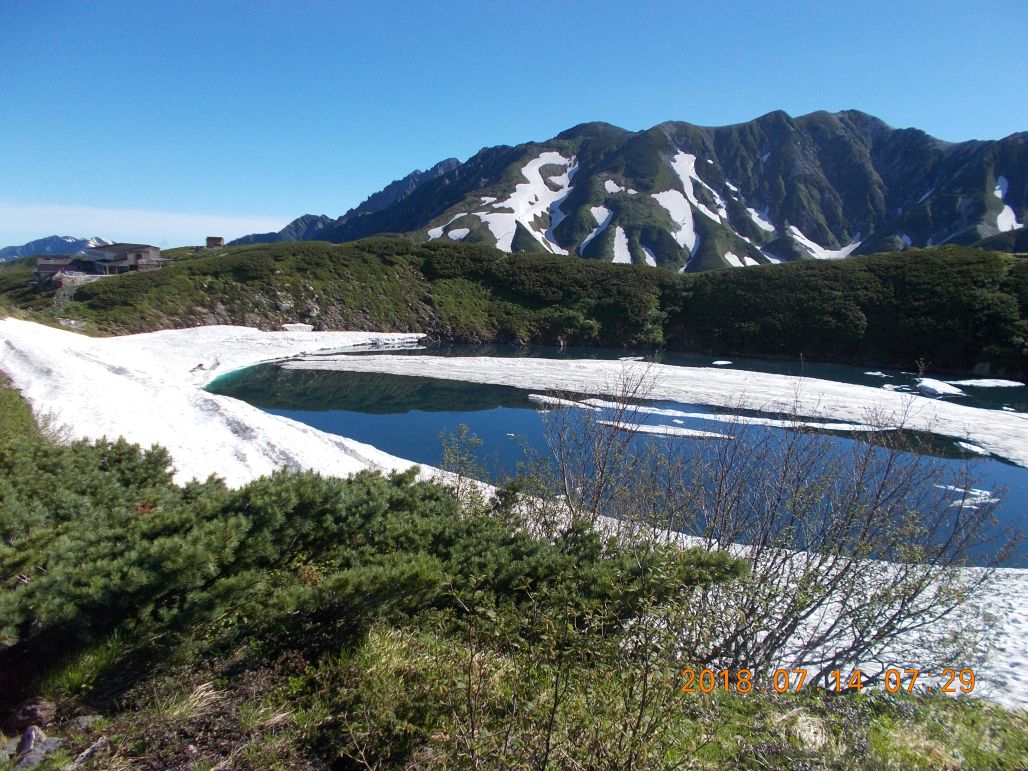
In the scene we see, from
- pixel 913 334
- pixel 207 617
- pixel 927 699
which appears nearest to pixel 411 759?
pixel 207 617

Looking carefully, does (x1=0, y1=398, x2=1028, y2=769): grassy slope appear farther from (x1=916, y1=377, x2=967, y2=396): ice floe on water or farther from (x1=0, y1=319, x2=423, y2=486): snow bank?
(x1=916, y1=377, x2=967, y2=396): ice floe on water

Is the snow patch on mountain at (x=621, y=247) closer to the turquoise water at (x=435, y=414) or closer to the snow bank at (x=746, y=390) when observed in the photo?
the snow bank at (x=746, y=390)

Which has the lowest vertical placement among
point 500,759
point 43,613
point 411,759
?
point 411,759

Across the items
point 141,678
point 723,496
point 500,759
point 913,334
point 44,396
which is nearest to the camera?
point 500,759

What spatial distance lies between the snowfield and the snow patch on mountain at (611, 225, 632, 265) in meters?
106

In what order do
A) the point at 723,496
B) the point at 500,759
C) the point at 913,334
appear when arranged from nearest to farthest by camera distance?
the point at 500,759
the point at 723,496
the point at 913,334

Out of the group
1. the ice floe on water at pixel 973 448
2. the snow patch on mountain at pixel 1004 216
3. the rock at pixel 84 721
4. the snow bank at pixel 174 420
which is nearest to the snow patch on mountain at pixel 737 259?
the snow patch on mountain at pixel 1004 216

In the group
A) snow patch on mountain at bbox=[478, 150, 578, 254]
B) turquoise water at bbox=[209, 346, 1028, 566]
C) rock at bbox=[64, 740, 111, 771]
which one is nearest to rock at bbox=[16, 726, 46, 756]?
rock at bbox=[64, 740, 111, 771]

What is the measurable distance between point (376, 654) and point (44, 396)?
20.0 meters

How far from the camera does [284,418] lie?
24.3 metres

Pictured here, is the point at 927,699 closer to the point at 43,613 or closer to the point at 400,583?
the point at 400,583

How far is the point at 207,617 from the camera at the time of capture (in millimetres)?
4922

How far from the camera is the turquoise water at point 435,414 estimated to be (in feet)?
65.5

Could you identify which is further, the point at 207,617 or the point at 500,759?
the point at 207,617
